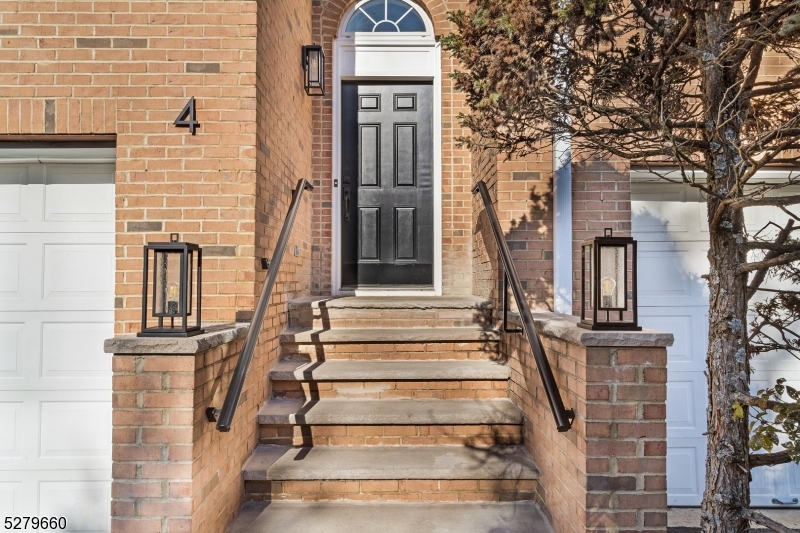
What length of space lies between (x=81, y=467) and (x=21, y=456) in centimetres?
33

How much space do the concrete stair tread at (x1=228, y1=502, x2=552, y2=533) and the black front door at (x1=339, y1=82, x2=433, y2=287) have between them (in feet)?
7.30

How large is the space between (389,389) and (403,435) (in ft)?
1.02

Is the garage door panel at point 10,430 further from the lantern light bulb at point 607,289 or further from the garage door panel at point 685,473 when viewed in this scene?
the garage door panel at point 685,473

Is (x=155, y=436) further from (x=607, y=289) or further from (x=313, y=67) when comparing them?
(x=313, y=67)

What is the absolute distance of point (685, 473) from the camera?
2900 mm

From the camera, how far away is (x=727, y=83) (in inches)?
68.2

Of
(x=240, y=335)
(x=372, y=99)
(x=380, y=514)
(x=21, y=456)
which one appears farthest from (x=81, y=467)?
(x=372, y=99)

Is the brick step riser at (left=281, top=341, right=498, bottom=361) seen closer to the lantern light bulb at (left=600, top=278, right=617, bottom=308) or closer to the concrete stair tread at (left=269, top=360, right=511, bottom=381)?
the concrete stair tread at (left=269, top=360, right=511, bottom=381)

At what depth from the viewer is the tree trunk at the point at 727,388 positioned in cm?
165

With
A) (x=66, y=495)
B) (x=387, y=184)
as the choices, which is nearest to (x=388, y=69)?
(x=387, y=184)

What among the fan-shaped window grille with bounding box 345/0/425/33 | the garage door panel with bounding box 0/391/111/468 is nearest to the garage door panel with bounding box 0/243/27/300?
the garage door panel with bounding box 0/391/111/468

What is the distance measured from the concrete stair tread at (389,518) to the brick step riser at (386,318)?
3.97 feet

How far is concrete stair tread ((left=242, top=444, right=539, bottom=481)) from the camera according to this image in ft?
7.06

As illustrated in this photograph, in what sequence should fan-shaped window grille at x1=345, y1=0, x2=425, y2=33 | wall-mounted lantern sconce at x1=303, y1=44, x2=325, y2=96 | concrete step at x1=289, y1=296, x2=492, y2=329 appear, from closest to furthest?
concrete step at x1=289, y1=296, x2=492, y2=329
wall-mounted lantern sconce at x1=303, y1=44, x2=325, y2=96
fan-shaped window grille at x1=345, y1=0, x2=425, y2=33
